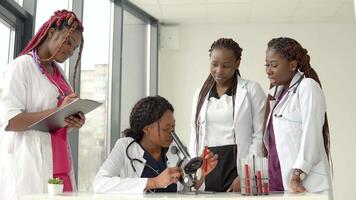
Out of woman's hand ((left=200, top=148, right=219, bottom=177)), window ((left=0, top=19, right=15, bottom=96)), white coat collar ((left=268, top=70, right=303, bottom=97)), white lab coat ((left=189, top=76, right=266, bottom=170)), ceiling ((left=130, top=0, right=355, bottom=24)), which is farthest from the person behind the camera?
ceiling ((left=130, top=0, right=355, bottom=24))

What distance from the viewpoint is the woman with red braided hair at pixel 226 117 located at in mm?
1843

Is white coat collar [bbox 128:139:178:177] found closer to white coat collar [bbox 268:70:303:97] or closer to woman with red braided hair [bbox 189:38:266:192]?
woman with red braided hair [bbox 189:38:266:192]

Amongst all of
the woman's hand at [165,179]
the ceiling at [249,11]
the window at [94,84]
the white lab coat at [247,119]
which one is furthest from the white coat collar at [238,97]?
the ceiling at [249,11]

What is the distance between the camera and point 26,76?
5.13 ft

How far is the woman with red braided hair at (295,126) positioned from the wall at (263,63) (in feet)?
9.01

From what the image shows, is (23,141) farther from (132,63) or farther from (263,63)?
(263,63)

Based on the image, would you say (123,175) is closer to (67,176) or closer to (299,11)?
(67,176)

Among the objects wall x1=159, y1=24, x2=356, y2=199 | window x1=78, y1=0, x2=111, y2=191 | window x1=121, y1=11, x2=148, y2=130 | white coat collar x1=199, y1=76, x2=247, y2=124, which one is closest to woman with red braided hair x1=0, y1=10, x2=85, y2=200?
white coat collar x1=199, y1=76, x2=247, y2=124

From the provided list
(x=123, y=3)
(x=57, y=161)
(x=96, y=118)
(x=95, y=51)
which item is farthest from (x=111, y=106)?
(x=57, y=161)

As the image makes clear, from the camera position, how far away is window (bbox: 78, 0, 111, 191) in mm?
3102

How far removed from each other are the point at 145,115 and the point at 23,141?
506 millimetres

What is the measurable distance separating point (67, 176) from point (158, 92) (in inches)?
121

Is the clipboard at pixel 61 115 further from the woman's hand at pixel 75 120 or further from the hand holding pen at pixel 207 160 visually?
the hand holding pen at pixel 207 160

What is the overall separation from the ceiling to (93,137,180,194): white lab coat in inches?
110
